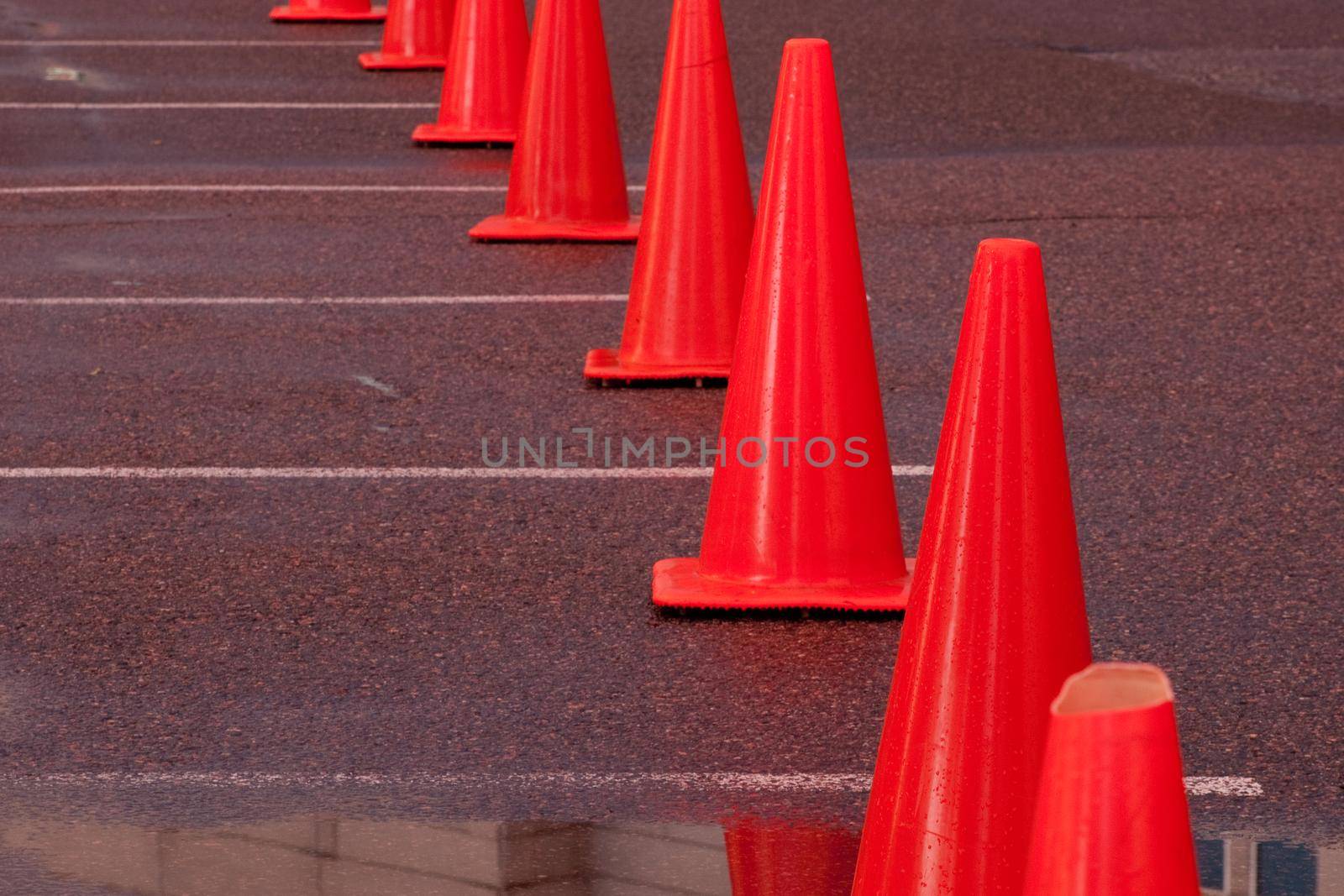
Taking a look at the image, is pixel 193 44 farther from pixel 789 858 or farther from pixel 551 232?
pixel 789 858

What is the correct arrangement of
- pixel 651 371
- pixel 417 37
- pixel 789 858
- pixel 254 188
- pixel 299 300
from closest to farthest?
pixel 789 858 < pixel 651 371 < pixel 299 300 < pixel 254 188 < pixel 417 37

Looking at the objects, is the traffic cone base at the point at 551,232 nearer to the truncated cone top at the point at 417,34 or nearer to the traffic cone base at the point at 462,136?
the traffic cone base at the point at 462,136

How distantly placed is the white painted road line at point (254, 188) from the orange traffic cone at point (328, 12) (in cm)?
594

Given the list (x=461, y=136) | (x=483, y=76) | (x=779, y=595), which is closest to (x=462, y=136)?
(x=461, y=136)

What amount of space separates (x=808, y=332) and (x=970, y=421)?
1.47 metres

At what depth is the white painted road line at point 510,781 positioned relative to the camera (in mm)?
3740

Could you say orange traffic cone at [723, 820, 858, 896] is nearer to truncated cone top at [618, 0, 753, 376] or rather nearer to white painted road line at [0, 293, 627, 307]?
truncated cone top at [618, 0, 753, 376]

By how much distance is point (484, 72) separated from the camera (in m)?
10.2

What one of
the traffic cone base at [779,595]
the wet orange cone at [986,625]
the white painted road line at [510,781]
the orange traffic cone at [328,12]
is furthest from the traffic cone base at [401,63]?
the wet orange cone at [986,625]

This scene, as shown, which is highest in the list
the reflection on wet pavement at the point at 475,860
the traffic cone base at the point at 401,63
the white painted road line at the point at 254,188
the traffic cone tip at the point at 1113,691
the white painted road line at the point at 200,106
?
the traffic cone base at the point at 401,63

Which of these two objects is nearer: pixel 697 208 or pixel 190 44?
pixel 697 208

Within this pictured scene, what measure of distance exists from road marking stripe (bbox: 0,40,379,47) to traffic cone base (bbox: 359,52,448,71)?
117 cm

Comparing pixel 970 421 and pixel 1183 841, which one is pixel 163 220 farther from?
pixel 1183 841

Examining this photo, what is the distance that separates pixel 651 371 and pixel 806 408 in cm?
181
